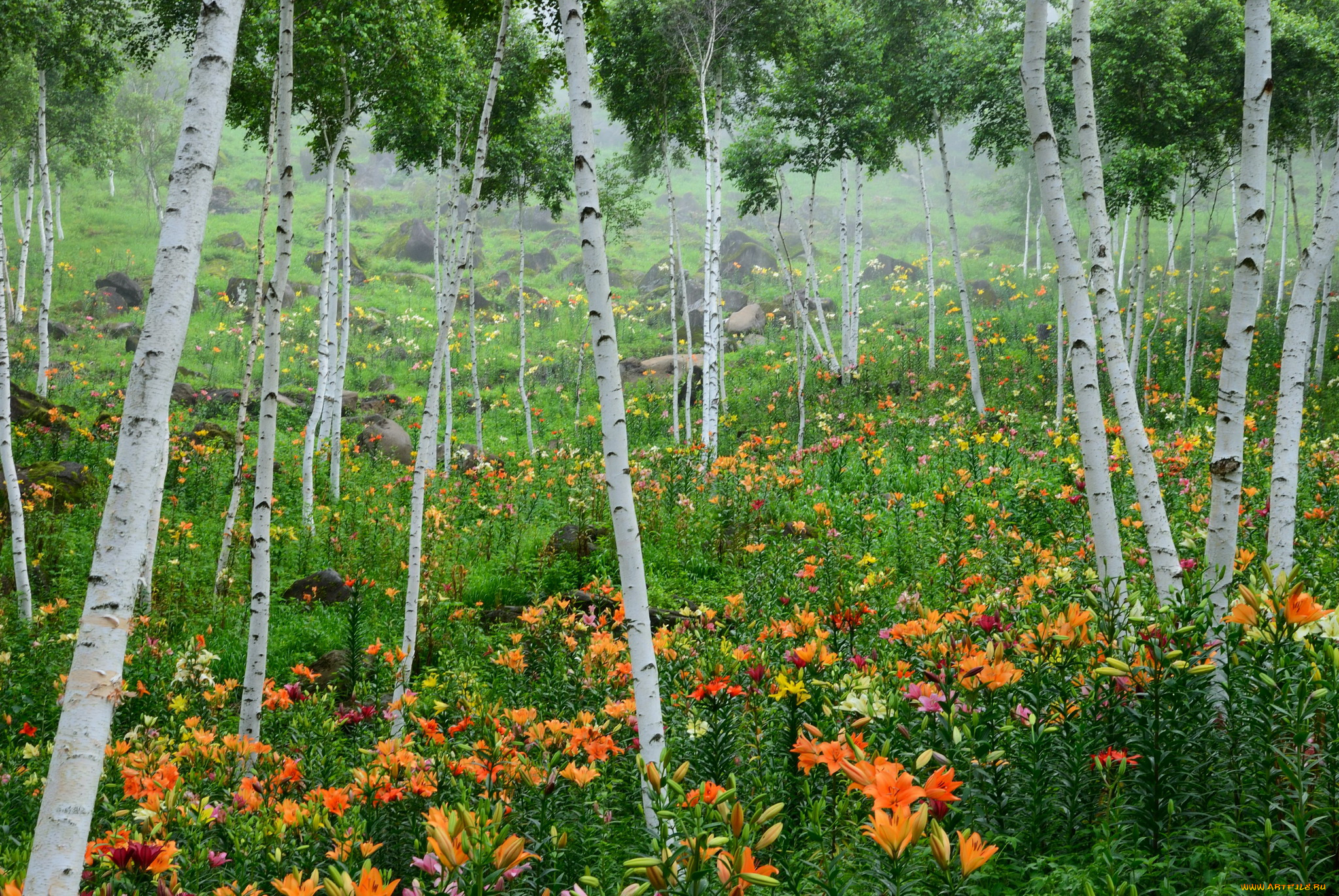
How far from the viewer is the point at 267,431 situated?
4082 mm

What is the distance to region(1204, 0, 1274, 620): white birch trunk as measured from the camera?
286 centimetres

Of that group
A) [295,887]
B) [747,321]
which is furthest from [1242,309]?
[747,321]

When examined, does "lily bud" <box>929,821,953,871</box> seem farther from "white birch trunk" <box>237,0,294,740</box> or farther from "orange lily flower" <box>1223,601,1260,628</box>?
"white birch trunk" <box>237,0,294,740</box>

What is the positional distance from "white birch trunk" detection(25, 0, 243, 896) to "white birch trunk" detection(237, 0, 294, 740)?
1.87 metres

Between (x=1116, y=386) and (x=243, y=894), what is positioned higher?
(x=1116, y=386)

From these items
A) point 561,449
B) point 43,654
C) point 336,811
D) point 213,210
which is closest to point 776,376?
point 561,449

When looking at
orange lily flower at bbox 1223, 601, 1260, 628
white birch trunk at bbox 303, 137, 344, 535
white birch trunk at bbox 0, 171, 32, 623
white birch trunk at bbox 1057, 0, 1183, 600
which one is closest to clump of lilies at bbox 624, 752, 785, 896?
orange lily flower at bbox 1223, 601, 1260, 628

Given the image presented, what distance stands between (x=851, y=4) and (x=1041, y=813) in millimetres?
16371

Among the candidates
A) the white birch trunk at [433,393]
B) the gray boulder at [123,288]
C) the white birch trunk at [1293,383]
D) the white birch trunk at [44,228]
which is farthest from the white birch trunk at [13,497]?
the gray boulder at [123,288]

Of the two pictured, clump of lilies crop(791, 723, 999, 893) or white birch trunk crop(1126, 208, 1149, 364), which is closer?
clump of lilies crop(791, 723, 999, 893)

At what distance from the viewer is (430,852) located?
1.83 meters

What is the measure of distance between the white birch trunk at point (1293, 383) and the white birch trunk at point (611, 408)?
9.61 feet

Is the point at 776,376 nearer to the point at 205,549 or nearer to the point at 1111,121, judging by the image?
the point at 1111,121

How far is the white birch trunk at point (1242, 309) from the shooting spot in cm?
286
